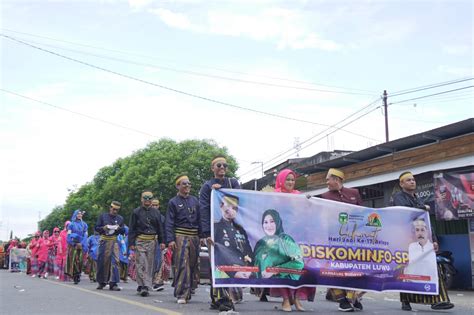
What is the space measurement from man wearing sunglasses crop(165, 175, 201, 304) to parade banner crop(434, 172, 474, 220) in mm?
7553

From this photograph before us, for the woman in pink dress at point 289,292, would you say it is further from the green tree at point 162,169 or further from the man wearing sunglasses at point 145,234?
the green tree at point 162,169

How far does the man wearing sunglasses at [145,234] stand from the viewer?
10.3 metres

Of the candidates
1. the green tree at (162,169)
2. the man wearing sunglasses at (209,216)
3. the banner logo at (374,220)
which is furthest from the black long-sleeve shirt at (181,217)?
the green tree at (162,169)

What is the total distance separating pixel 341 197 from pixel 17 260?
27.5 metres

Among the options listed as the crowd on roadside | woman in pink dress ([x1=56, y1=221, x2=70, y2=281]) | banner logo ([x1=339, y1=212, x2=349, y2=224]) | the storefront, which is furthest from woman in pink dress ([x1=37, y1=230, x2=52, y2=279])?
banner logo ([x1=339, y1=212, x2=349, y2=224])

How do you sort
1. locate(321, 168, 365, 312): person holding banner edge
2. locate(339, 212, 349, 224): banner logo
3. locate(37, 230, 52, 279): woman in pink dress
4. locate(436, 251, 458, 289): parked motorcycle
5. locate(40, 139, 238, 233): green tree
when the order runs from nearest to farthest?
locate(321, 168, 365, 312): person holding banner edge
locate(339, 212, 349, 224): banner logo
locate(436, 251, 458, 289): parked motorcycle
locate(37, 230, 52, 279): woman in pink dress
locate(40, 139, 238, 233): green tree

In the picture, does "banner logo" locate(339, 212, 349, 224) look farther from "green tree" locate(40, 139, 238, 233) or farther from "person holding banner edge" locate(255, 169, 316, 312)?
"green tree" locate(40, 139, 238, 233)

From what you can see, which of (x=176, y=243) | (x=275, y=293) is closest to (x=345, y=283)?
(x=275, y=293)

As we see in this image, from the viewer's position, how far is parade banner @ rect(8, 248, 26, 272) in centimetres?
3129

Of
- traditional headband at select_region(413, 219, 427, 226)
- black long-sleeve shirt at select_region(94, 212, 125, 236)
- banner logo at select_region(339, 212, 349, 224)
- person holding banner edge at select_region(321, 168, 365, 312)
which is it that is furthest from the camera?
black long-sleeve shirt at select_region(94, 212, 125, 236)

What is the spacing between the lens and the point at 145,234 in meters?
10.5

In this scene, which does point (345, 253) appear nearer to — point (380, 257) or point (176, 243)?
point (380, 257)

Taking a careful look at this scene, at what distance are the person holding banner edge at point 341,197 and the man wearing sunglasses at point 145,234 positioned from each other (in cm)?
370

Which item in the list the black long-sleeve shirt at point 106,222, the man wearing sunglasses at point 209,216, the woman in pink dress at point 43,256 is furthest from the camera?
the woman in pink dress at point 43,256
